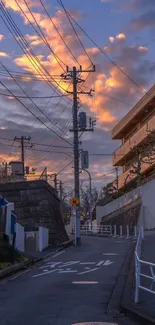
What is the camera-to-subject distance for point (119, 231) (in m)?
56.1

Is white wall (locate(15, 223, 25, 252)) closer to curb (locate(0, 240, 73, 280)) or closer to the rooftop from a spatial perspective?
curb (locate(0, 240, 73, 280))

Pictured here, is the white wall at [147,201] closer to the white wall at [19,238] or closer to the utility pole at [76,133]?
the utility pole at [76,133]

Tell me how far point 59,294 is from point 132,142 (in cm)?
5809

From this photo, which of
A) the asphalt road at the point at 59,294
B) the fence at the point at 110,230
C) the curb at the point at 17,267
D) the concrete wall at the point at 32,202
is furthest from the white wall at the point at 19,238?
the fence at the point at 110,230

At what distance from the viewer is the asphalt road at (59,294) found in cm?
970

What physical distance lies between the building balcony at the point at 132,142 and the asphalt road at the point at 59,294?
40716mm

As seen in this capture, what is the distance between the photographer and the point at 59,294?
12867 mm

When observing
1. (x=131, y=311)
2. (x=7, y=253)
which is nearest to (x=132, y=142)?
(x=7, y=253)

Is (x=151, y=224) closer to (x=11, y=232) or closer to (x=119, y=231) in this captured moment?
(x=119, y=231)

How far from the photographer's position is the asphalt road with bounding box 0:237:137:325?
31.8 ft

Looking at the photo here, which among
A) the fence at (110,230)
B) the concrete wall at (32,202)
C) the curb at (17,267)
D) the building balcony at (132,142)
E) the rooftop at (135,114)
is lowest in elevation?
the curb at (17,267)

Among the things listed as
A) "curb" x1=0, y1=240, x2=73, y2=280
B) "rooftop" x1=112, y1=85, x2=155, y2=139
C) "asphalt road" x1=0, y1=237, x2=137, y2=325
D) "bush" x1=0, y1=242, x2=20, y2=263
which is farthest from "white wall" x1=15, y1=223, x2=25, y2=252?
"rooftop" x1=112, y1=85, x2=155, y2=139

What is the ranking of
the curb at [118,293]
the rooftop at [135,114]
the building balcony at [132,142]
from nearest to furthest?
the curb at [118,293] < the building balcony at [132,142] < the rooftop at [135,114]

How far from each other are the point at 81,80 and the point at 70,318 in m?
33.0
